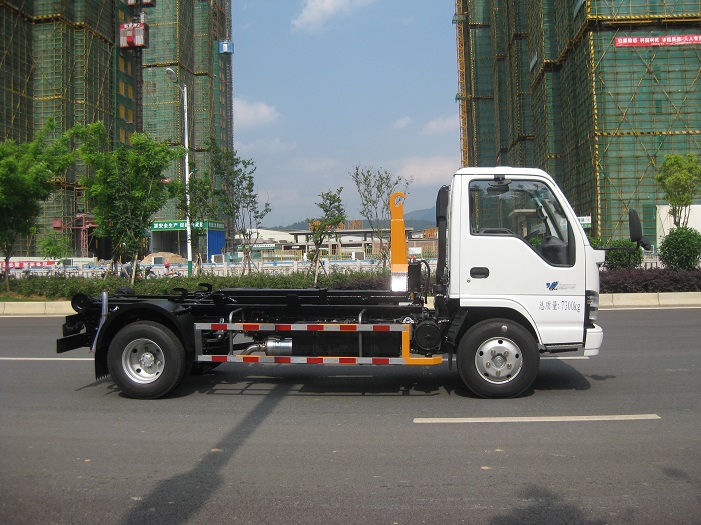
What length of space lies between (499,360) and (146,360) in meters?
4.09

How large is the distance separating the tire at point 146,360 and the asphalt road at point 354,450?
19cm

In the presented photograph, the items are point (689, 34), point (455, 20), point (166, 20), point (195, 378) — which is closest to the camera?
point (195, 378)

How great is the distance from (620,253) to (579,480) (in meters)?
19.5

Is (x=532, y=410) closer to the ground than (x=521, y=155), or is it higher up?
closer to the ground

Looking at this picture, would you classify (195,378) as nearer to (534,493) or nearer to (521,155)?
(534,493)

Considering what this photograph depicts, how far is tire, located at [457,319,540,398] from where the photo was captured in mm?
6586

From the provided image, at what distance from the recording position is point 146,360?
711 cm

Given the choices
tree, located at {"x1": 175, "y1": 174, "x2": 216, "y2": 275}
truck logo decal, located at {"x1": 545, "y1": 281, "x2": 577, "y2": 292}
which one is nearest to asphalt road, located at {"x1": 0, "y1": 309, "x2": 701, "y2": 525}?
truck logo decal, located at {"x1": 545, "y1": 281, "x2": 577, "y2": 292}

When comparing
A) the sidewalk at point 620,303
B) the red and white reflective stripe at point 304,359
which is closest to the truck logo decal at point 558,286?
the red and white reflective stripe at point 304,359

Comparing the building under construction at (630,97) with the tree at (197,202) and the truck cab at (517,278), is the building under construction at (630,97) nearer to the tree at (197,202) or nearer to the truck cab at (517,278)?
the tree at (197,202)

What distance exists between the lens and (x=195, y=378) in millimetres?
8328

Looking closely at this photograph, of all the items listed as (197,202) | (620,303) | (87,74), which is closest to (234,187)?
(197,202)

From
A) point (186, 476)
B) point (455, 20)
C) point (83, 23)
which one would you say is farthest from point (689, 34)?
point (455, 20)

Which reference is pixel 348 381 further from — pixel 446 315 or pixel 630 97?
pixel 630 97
